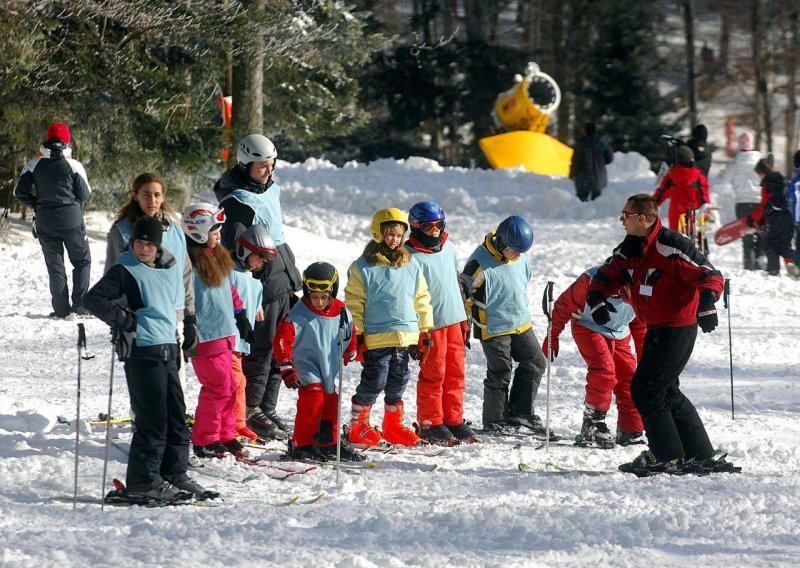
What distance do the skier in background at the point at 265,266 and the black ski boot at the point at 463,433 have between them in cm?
110

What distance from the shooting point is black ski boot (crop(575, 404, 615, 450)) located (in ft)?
27.7

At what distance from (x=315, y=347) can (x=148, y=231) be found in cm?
151

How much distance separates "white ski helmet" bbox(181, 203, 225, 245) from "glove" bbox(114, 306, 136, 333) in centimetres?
129

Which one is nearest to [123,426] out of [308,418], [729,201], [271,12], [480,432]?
[308,418]

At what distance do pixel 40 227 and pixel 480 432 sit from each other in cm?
564

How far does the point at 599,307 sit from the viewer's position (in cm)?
726

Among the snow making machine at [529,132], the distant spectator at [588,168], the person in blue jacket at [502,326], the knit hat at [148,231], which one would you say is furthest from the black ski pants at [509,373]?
the snow making machine at [529,132]

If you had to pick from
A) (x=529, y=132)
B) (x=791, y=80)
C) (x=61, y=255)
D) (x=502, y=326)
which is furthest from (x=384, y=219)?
(x=791, y=80)

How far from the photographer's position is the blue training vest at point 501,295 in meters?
8.71

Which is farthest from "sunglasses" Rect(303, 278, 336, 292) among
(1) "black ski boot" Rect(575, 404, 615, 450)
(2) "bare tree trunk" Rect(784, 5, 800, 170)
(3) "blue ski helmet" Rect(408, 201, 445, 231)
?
(2) "bare tree trunk" Rect(784, 5, 800, 170)

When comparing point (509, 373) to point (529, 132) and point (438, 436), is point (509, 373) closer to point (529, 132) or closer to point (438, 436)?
point (438, 436)

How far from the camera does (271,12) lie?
18266mm

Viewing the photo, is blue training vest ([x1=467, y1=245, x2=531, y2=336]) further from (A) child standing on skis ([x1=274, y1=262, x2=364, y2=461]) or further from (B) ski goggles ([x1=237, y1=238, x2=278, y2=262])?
(B) ski goggles ([x1=237, y1=238, x2=278, y2=262])

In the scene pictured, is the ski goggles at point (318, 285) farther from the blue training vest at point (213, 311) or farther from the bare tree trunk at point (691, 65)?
the bare tree trunk at point (691, 65)
